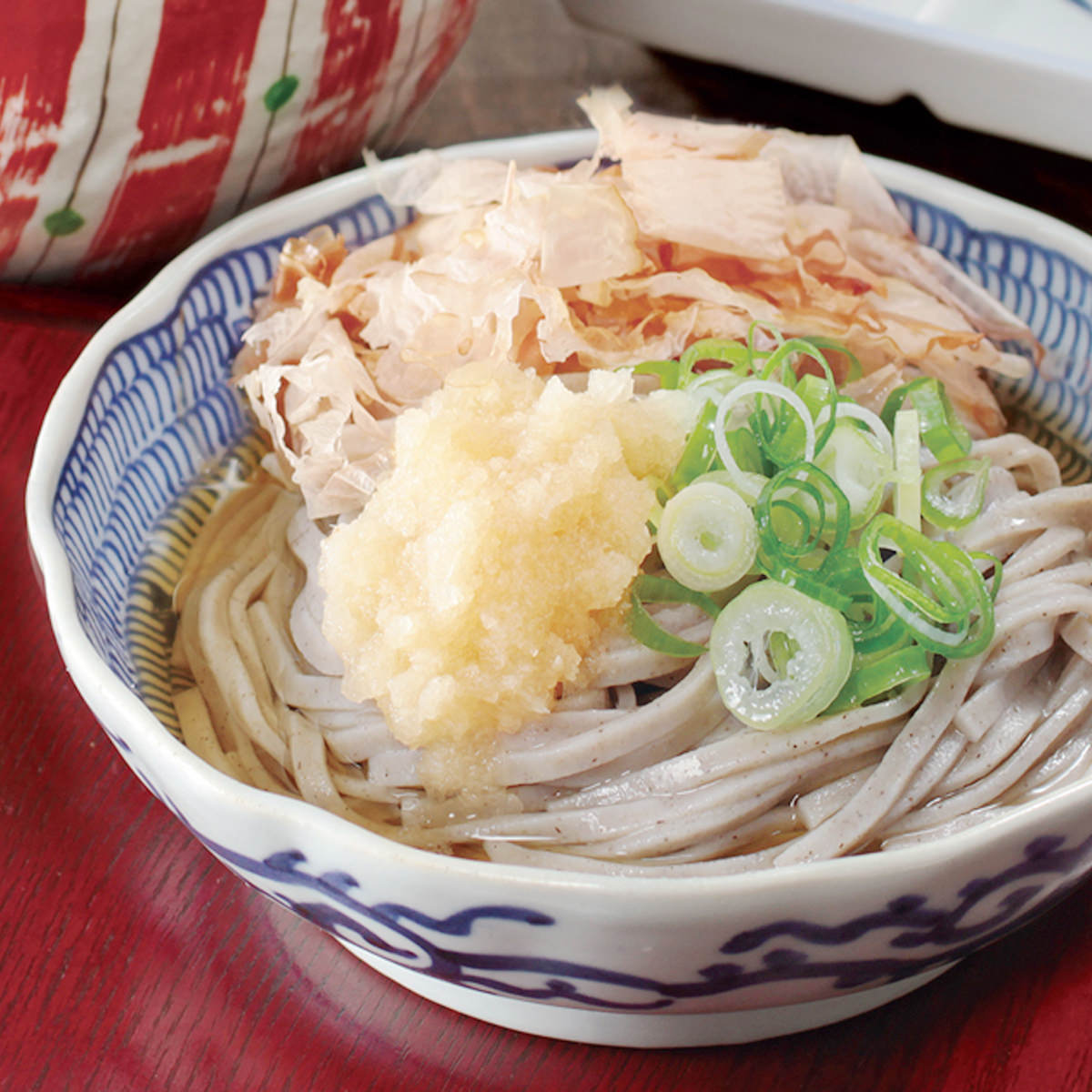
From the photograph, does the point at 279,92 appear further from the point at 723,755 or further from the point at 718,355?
the point at 723,755

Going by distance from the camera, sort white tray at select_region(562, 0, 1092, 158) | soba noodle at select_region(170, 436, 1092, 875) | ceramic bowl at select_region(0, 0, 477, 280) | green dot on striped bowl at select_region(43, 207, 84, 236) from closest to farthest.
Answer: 1. soba noodle at select_region(170, 436, 1092, 875)
2. ceramic bowl at select_region(0, 0, 477, 280)
3. green dot on striped bowl at select_region(43, 207, 84, 236)
4. white tray at select_region(562, 0, 1092, 158)

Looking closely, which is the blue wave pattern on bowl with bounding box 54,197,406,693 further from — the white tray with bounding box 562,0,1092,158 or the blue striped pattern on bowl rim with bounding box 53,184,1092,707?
the white tray with bounding box 562,0,1092,158

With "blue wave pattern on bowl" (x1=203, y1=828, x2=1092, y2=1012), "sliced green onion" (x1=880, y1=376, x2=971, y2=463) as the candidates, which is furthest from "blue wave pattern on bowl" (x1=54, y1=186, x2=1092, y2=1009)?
"sliced green onion" (x1=880, y1=376, x2=971, y2=463)

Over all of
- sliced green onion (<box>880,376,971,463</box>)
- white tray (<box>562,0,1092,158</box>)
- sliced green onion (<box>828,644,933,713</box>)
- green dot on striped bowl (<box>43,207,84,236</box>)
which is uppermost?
white tray (<box>562,0,1092,158</box>)

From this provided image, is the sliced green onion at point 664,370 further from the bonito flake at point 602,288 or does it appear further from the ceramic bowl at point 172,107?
the ceramic bowl at point 172,107

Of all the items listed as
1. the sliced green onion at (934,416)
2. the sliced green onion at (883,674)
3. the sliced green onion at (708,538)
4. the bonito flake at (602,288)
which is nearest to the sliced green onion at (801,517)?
the sliced green onion at (708,538)

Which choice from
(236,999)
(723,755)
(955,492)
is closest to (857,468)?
(955,492)

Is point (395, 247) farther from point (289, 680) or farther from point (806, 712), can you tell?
point (806, 712)
